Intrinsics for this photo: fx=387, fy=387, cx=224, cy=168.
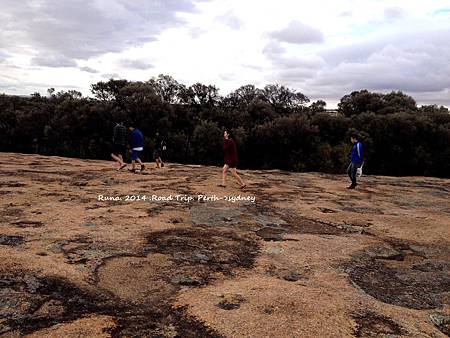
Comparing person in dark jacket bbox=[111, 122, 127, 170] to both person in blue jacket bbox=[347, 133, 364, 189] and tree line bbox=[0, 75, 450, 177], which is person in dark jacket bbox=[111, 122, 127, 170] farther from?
tree line bbox=[0, 75, 450, 177]

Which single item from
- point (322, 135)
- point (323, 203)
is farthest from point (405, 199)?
point (322, 135)

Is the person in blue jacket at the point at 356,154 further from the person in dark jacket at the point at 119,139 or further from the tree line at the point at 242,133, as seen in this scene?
the tree line at the point at 242,133

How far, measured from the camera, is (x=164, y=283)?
4129mm

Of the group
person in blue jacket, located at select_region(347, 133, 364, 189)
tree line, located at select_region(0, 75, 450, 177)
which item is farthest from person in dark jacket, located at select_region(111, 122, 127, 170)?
tree line, located at select_region(0, 75, 450, 177)

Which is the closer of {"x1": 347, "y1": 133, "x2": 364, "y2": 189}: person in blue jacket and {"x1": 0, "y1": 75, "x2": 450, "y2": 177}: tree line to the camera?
{"x1": 347, "y1": 133, "x2": 364, "y2": 189}: person in blue jacket

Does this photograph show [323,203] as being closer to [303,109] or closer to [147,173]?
[147,173]

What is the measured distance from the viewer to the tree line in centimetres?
2330

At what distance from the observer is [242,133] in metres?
23.3

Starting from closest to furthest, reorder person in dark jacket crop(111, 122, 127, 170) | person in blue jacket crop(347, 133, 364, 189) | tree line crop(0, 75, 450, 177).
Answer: person in blue jacket crop(347, 133, 364, 189) < person in dark jacket crop(111, 122, 127, 170) < tree line crop(0, 75, 450, 177)

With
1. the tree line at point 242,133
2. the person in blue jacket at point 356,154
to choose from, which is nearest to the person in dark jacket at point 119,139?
the person in blue jacket at point 356,154

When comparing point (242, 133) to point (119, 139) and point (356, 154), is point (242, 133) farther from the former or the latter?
point (356, 154)

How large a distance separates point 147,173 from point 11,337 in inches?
360

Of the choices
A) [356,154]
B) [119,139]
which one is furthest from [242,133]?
[356,154]

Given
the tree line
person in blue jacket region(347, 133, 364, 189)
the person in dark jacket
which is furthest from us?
the tree line
